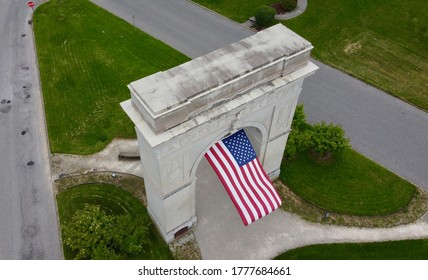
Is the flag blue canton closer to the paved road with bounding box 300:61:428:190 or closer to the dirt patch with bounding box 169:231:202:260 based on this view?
the dirt patch with bounding box 169:231:202:260

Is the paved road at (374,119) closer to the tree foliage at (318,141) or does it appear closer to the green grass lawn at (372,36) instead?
the green grass lawn at (372,36)

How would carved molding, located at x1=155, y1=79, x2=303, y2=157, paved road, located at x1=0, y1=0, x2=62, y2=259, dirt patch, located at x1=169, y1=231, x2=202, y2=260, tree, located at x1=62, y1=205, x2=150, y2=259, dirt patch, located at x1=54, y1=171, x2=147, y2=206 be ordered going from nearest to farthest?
carved molding, located at x1=155, y1=79, x2=303, y2=157 → tree, located at x1=62, y1=205, x2=150, y2=259 → dirt patch, located at x1=169, y1=231, x2=202, y2=260 → paved road, located at x1=0, y1=0, x2=62, y2=259 → dirt patch, located at x1=54, y1=171, x2=147, y2=206

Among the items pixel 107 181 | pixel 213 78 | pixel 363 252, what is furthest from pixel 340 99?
pixel 107 181

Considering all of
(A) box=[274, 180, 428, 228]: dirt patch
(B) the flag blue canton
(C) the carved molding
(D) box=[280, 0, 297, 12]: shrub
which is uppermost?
(C) the carved molding

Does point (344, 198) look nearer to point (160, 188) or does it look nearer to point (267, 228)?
point (267, 228)

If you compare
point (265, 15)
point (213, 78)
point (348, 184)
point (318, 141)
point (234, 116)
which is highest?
point (213, 78)

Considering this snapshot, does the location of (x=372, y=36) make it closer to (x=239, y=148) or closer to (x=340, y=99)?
(x=340, y=99)

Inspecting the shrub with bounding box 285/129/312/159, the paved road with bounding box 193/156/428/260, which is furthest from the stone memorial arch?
the shrub with bounding box 285/129/312/159
